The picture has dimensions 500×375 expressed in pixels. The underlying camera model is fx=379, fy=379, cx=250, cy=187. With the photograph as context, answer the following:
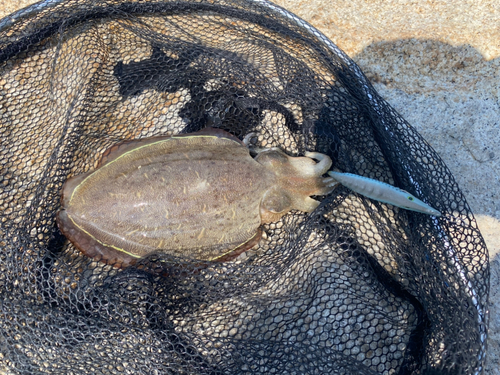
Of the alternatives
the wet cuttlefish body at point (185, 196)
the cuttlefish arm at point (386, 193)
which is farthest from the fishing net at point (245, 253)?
the cuttlefish arm at point (386, 193)

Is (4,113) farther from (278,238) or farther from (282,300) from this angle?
(282,300)

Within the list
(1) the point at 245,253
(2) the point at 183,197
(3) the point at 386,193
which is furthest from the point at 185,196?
(3) the point at 386,193

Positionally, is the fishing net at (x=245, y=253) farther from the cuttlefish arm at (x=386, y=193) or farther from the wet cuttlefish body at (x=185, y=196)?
the cuttlefish arm at (x=386, y=193)

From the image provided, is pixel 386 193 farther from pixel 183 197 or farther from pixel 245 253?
pixel 183 197

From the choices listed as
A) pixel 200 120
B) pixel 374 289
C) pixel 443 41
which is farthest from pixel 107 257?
pixel 443 41

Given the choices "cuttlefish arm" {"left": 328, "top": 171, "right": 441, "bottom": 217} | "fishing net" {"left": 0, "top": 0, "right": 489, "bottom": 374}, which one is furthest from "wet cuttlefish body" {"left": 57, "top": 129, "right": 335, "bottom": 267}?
"cuttlefish arm" {"left": 328, "top": 171, "right": 441, "bottom": 217}

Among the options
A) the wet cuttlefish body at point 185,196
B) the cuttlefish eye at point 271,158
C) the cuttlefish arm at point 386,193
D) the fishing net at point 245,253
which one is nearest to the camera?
the cuttlefish arm at point 386,193

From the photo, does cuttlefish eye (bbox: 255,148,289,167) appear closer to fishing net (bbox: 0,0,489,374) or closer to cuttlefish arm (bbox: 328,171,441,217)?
fishing net (bbox: 0,0,489,374)
